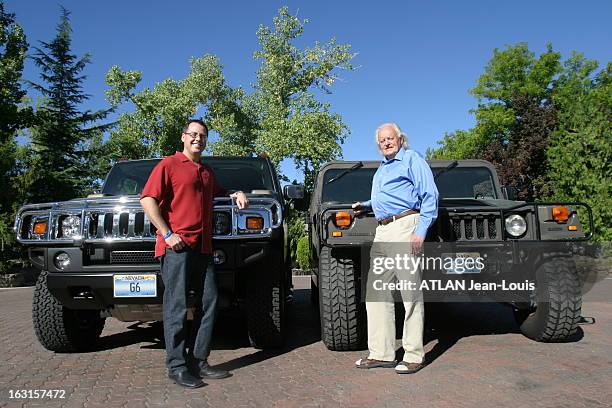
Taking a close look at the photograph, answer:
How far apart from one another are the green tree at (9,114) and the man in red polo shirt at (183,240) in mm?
13732

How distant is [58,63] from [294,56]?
1415cm

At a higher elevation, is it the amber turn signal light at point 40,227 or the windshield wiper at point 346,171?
the windshield wiper at point 346,171

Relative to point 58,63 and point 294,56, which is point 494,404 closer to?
point 58,63

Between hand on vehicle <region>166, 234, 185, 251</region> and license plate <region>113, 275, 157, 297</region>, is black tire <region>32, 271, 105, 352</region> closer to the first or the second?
license plate <region>113, 275, 157, 297</region>

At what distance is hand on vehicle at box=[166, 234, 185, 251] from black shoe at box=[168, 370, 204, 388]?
0.89 metres

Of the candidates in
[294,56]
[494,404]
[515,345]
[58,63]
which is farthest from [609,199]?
[58,63]

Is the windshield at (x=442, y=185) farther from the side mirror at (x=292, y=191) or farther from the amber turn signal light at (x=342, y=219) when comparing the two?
the amber turn signal light at (x=342, y=219)

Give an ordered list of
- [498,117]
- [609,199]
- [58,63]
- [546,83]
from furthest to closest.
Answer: [546,83]
[498,117]
[58,63]
[609,199]

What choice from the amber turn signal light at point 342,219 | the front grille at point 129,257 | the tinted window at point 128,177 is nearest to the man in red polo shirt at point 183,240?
the front grille at point 129,257

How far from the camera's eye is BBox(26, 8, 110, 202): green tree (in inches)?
878

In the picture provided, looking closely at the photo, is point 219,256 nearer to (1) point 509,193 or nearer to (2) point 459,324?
(2) point 459,324

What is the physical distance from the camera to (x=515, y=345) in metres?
4.61

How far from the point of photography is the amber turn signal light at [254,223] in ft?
13.4

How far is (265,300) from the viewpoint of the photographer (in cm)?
434
